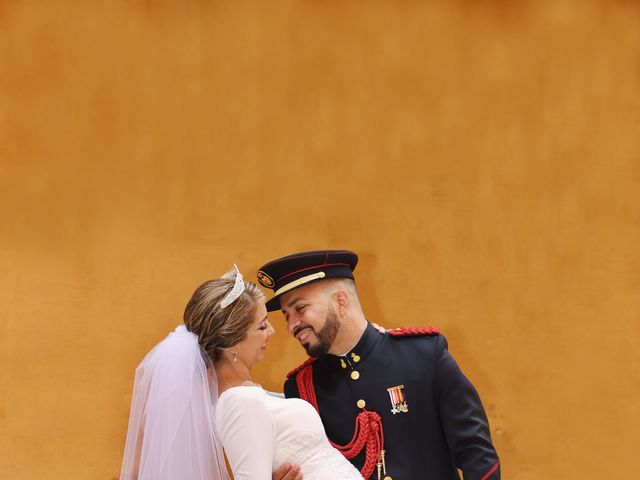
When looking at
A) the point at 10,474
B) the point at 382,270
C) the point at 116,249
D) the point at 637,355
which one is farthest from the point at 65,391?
the point at 637,355

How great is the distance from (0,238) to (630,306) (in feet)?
8.73

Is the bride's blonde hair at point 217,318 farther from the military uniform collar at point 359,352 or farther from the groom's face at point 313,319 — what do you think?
the military uniform collar at point 359,352

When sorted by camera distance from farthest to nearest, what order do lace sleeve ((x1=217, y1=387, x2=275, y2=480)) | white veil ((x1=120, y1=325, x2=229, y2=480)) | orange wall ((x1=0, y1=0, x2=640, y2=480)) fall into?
orange wall ((x1=0, y1=0, x2=640, y2=480)) < white veil ((x1=120, y1=325, x2=229, y2=480)) < lace sleeve ((x1=217, y1=387, x2=275, y2=480))

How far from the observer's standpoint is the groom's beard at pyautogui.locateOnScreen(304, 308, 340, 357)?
233cm

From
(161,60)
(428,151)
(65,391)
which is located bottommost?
(65,391)

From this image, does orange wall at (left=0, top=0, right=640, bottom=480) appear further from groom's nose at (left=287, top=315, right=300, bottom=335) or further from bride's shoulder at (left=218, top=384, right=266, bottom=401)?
bride's shoulder at (left=218, top=384, right=266, bottom=401)

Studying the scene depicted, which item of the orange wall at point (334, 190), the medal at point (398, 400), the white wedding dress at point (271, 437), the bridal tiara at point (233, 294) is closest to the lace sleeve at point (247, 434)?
the white wedding dress at point (271, 437)

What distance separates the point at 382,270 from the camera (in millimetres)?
3471

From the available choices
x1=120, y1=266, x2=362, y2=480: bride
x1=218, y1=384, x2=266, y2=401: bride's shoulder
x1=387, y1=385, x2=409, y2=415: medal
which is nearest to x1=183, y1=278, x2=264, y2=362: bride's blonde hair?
x1=120, y1=266, x2=362, y2=480: bride

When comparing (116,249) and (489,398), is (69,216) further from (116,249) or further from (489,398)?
(489,398)

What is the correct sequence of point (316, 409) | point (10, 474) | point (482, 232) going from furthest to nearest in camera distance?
point (482, 232) → point (10, 474) → point (316, 409)

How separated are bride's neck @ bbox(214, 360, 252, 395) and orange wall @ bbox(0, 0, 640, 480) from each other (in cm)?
116

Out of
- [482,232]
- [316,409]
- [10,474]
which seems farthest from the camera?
[482,232]

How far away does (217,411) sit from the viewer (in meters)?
2.13
